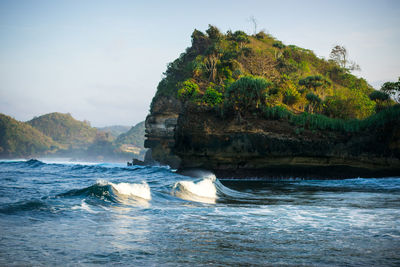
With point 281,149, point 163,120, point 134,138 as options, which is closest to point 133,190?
point 281,149

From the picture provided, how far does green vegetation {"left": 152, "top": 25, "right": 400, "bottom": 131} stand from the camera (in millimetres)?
26516

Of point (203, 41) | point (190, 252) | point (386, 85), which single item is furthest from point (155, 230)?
point (203, 41)

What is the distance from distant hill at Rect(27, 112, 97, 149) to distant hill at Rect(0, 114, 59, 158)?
27.4 meters

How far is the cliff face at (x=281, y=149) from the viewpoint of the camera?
2361cm

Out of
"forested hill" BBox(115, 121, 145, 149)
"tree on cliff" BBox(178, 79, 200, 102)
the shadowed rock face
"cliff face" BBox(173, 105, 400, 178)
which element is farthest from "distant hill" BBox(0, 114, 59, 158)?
"cliff face" BBox(173, 105, 400, 178)

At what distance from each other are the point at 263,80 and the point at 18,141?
126 m

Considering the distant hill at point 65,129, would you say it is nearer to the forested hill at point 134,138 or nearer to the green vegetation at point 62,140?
the green vegetation at point 62,140

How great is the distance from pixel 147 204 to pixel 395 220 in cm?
614

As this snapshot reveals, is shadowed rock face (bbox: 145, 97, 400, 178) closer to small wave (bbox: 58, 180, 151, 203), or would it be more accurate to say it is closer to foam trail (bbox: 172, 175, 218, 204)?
foam trail (bbox: 172, 175, 218, 204)

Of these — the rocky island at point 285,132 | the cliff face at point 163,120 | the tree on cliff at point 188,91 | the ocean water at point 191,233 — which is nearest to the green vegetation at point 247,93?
the rocky island at point 285,132

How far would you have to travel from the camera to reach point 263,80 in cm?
2616

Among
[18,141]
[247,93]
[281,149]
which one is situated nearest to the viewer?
[281,149]

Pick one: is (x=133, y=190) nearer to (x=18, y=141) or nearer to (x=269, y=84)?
(x=269, y=84)

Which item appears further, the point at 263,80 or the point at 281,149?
→ the point at 263,80
